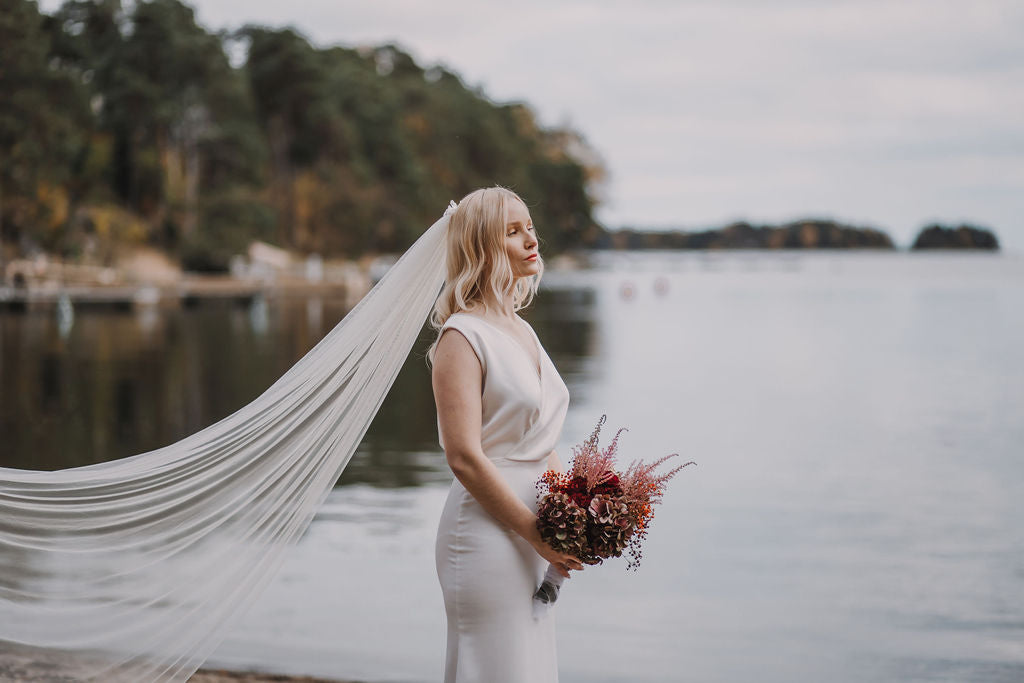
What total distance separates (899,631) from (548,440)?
431 centimetres

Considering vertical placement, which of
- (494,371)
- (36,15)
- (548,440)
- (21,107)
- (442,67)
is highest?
(442,67)

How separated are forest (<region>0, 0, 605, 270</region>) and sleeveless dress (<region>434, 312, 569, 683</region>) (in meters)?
37.2

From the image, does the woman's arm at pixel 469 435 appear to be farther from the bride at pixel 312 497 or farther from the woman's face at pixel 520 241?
the woman's face at pixel 520 241

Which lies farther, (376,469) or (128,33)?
(128,33)

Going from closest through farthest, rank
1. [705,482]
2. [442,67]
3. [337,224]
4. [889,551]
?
[889,551]
[705,482]
[337,224]
[442,67]

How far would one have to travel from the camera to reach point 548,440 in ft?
9.50

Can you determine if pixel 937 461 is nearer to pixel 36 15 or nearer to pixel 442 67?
pixel 36 15

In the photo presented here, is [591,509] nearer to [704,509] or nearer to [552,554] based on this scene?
[552,554]

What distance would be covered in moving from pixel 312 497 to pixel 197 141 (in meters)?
59.1

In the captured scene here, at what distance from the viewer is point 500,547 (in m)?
2.83

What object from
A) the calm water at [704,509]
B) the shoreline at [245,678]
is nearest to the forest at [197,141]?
the calm water at [704,509]

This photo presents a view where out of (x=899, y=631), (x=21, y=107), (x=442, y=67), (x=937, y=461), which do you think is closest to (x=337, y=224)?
(x=21, y=107)

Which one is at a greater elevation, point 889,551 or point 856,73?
point 856,73

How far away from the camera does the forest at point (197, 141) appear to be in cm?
4481
